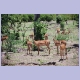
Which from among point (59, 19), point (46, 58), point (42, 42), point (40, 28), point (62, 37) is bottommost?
point (46, 58)

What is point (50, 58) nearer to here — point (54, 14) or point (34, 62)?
point (34, 62)

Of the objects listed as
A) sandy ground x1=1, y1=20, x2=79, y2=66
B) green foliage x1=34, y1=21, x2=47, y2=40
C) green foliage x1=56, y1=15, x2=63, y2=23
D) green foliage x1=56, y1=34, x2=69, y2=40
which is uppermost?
green foliage x1=56, y1=15, x2=63, y2=23

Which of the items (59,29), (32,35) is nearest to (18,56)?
(32,35)

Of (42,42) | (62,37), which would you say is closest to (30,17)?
(42,42)

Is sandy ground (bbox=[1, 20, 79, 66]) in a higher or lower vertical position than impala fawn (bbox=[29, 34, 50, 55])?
lower

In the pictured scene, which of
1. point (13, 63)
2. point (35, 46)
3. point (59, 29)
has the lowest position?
point (13, 63)

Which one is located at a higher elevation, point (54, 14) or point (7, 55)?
point (54, 14)

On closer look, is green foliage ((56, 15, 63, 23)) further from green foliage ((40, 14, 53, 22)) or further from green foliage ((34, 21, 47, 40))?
green foliage ((34, 21, 47, 40))

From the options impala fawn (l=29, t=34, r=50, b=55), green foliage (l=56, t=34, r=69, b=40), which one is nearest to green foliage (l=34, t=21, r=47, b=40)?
impala fawn (l=29, t=34, r=50, b=55)

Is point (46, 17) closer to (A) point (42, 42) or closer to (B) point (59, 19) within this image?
(B) point (59, 19)

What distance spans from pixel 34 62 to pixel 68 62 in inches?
32.6

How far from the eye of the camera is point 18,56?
20.3 ft

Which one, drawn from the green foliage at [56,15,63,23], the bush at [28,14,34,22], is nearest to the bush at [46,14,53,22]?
the green foliage at [56,15,63,23]

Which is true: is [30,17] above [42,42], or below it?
above
